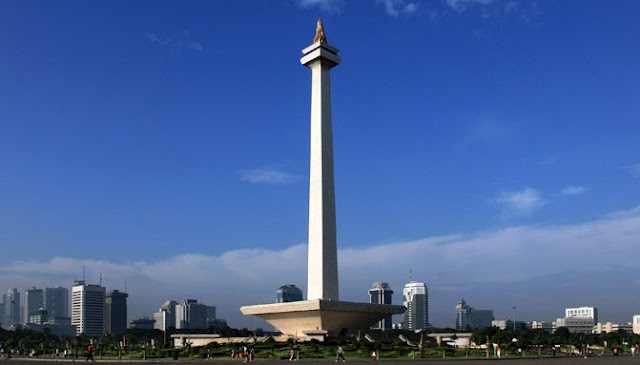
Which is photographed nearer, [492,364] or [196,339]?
[492,364]

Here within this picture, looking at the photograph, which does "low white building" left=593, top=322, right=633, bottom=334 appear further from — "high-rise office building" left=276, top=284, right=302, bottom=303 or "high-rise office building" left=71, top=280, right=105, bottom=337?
"high-rise office building" left=71, top=280, right=105, bottom=337

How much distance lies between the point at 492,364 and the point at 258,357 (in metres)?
13.4

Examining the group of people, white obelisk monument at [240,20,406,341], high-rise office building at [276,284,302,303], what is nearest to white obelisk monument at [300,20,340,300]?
white obelisk monument at [240,20,406,341]

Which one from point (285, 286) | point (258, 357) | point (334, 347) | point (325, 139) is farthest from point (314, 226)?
point (285, 286)

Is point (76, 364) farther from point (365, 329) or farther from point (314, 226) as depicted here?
point (365, 329)

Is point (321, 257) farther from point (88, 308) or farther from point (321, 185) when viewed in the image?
point (88, 308)

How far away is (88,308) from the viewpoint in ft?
587

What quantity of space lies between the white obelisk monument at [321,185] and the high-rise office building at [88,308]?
5516 inches

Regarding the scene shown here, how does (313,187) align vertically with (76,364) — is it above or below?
above

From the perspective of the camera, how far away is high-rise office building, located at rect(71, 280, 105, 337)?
17750 centimetres

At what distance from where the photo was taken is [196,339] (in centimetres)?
6625

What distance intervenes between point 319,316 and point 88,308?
14519cm

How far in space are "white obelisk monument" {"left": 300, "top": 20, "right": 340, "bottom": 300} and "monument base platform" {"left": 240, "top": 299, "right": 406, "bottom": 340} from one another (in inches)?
71.7

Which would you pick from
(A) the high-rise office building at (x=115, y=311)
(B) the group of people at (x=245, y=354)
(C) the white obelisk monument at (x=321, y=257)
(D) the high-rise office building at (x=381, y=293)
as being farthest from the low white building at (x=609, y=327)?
(B) the group of people at (x=245, y=354)
